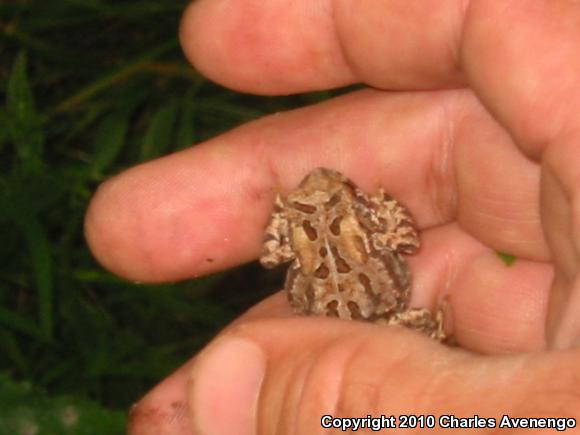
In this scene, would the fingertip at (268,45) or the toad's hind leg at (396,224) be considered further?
the toad's hind leg at (396,224)

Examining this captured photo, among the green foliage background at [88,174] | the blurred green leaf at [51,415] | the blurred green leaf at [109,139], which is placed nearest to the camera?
the blurred green leaf at [51,415]

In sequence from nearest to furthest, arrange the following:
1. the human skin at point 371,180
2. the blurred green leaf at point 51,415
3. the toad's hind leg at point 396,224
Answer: the human skin at point 371,180
the toad's hind leg at point 396,224
the blurred green leaf at point 51,415

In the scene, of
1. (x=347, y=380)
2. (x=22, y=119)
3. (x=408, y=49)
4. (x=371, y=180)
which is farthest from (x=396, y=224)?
(x=22, y=119)

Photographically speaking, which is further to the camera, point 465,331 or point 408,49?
point 465,331

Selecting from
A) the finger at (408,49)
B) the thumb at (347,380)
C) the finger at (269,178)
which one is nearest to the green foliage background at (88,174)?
the finger at (269,178)

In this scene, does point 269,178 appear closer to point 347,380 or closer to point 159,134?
point 159,134

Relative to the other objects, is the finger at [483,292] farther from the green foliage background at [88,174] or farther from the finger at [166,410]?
the green foliage background at [88,174]

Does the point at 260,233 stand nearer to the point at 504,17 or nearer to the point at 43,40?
the point at 504,17

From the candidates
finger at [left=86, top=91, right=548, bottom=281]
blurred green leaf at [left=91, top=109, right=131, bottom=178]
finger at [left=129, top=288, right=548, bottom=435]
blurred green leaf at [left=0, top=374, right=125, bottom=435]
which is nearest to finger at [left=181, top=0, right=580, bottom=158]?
finger at [left=86, top=91, right=548, bottom=281]
